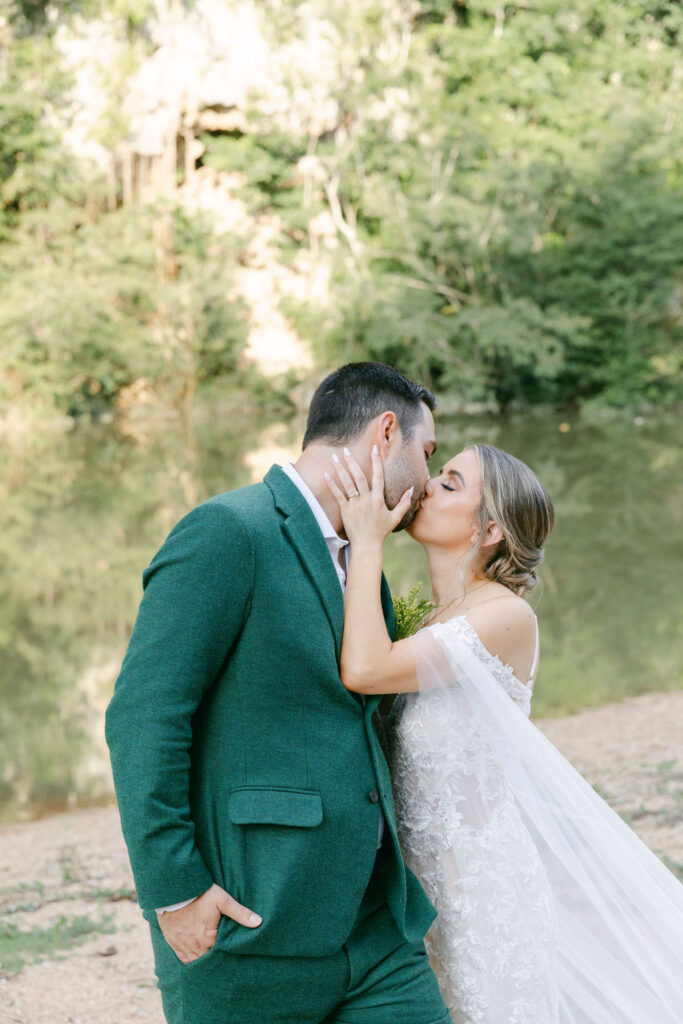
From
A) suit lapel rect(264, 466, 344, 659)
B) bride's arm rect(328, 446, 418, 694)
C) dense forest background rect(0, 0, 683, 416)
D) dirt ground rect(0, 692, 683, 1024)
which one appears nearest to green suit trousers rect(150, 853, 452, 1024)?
bride's arm rect(328, 446, 418, 694)

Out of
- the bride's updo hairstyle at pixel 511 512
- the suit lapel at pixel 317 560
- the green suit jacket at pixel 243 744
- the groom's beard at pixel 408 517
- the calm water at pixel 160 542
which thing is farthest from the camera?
the calm water at pixel 160 542

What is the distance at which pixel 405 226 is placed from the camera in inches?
1165

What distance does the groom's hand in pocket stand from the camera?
2.13 metres

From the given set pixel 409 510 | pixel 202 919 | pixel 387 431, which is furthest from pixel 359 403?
pixel 202 919

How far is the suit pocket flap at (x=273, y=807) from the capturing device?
6.98ft

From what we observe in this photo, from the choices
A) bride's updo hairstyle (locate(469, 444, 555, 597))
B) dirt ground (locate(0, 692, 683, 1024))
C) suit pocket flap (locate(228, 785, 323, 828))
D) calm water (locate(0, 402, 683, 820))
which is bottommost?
calm water (locate(0, 402, 683, 820))

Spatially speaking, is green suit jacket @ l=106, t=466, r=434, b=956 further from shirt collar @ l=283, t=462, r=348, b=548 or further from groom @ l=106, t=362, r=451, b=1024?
shirt collar @ l=283, t=462, r=348, b=548

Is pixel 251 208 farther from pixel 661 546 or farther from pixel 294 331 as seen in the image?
pixel 661 546

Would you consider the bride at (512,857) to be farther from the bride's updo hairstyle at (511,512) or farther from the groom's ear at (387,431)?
the groom's ear at (387,431)

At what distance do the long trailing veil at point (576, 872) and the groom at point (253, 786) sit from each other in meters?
0.50

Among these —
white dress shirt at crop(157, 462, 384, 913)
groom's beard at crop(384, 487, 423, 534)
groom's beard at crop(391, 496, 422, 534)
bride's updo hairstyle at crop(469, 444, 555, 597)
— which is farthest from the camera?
bride's updo hairstyle at crop(469, 444, 555, 597)

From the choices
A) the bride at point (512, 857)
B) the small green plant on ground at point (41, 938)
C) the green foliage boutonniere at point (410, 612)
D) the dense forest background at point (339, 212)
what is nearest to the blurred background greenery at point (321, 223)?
the dense forest background at point (339, 212)

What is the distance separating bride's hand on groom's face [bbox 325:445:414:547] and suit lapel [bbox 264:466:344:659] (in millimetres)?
114

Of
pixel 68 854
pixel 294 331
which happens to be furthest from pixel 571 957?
pixel 294 331
